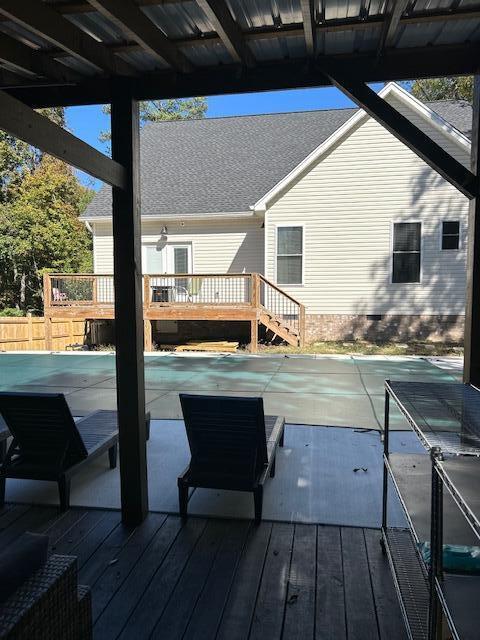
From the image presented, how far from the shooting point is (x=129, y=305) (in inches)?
118

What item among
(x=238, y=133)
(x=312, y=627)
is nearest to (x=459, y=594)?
(x=312, y=627)

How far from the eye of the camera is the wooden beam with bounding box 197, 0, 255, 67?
214cm

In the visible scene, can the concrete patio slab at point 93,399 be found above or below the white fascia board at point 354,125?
below

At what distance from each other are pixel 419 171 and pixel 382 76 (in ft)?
36.0

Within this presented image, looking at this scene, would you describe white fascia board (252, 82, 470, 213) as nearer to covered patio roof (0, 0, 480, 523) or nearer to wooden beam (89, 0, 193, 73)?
covered patio roof (0, 0, 480, 523)

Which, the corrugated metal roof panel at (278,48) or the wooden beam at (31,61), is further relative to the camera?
the corrugated metal roof panel at (278,48)

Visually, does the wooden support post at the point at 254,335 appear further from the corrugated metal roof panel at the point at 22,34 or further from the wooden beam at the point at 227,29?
the corrugated metal roof panel at the point at 22,34

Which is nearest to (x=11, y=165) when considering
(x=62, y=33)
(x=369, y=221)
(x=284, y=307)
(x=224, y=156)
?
(x=224, y=156)

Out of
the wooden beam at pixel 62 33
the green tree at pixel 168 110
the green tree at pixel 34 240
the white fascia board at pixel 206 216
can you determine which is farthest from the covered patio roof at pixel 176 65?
the green tree at pixel 168 110

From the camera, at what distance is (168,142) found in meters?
17.0

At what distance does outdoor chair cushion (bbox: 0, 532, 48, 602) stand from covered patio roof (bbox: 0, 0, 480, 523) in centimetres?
152

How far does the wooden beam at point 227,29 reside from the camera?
2.14 m

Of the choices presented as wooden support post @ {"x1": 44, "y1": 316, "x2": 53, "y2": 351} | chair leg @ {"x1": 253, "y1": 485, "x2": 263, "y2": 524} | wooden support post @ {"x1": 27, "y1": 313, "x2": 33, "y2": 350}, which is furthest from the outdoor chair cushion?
wooden support post @ {"x1": 27, "y1": 313, "x2": 33, "y2": 350}

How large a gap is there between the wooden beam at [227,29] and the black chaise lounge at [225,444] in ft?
6.96
